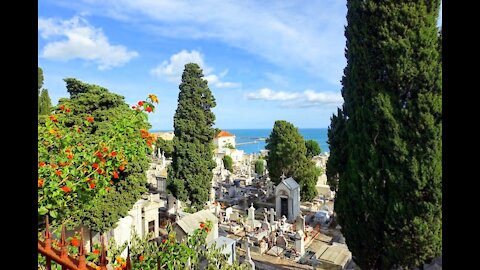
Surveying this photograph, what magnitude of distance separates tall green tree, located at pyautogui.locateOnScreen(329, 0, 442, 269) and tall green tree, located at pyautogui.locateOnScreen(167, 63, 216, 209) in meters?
11.3

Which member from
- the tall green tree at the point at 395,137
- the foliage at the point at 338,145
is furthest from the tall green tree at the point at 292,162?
the tall green tree at the point at 395,137

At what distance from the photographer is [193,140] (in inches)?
758

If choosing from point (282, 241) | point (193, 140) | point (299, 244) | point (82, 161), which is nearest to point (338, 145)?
point (299, 244)

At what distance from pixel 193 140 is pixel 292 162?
28.7 feet

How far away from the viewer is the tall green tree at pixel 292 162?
23875 millimetres

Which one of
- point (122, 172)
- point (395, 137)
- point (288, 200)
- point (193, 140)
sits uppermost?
point (395, 137)

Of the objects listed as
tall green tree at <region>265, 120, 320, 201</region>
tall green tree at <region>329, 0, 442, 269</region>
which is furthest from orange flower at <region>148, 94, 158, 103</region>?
tall green tree at <region>265, 120, 320, 201</region>

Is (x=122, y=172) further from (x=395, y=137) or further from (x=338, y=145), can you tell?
(x=395, y=137)

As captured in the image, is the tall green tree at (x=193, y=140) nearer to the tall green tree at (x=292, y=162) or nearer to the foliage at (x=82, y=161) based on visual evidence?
the tall green tree at (x=292, y=162)

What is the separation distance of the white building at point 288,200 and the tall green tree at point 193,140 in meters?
5.46

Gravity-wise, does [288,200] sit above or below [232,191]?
above
